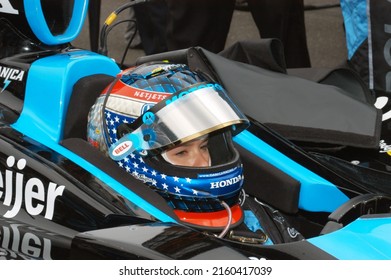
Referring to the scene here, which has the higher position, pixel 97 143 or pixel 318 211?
pixel 97 143

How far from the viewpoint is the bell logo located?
2857mm

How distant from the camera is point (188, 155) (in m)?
2.66

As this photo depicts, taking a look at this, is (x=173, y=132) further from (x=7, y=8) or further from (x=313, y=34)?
(x=313, y=34)

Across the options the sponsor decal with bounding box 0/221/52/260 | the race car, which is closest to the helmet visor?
the race car

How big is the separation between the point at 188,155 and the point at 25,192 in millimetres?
502

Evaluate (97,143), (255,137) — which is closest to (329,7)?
(255,137)

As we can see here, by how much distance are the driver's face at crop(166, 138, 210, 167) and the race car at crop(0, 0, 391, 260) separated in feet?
0.42

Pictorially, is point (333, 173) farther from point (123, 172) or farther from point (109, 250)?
point (109, 250)

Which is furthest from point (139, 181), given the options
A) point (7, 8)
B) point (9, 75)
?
point (7, 8)

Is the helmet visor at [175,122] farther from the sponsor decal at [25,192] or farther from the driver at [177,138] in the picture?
the sponsor decal at [25,192]

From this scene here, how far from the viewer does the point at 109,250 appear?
2.28 meters

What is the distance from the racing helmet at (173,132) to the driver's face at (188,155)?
0.04m

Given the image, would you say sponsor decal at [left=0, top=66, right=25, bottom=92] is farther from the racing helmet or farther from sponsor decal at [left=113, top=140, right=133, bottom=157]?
sponsor decal at [left=113, top=140, right=133, bottom=157]
